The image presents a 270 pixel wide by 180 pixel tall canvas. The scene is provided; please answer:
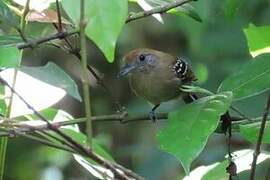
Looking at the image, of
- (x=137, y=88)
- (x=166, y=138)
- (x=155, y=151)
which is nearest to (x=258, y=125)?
(x=166, y=138)

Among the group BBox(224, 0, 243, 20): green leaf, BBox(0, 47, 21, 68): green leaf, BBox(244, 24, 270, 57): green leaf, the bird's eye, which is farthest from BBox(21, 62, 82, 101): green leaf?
the bird's eye

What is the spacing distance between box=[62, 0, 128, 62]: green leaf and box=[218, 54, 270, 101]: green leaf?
21.0 inches

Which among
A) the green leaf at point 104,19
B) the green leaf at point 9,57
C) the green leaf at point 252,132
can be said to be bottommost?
the green leaf at point 252,132

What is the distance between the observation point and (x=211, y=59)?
16.7 ft

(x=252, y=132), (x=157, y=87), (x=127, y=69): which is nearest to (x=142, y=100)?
(x=127, y=69)

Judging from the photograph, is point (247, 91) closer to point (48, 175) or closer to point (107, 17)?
point (107, 17)

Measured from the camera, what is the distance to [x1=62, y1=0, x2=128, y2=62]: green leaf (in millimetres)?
1550

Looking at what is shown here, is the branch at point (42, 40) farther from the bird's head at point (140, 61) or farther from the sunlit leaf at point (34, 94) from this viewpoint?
the bird's head at point (140, 61)

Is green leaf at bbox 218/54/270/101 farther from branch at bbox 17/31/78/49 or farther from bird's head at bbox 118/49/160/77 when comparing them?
bird's head at bbox 118/49/160/77

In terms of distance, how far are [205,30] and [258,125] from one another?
9.35 feet

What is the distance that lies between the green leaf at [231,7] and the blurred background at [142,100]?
3.73 ft

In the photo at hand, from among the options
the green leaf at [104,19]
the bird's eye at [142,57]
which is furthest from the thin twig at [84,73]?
the bird's eye at [142,57]

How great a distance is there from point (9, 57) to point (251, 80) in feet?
2.13

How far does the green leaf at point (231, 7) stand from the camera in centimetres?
224
